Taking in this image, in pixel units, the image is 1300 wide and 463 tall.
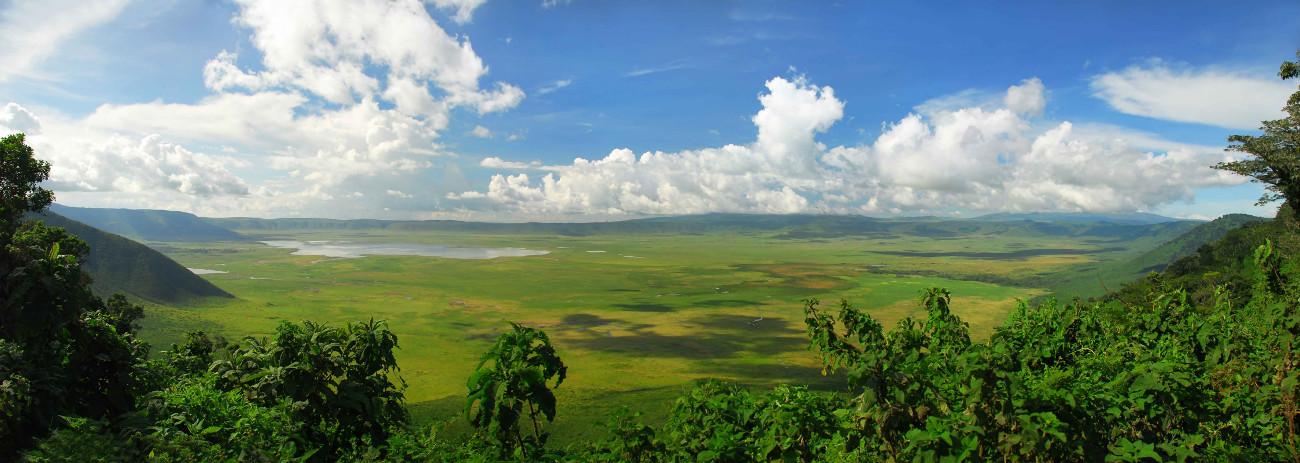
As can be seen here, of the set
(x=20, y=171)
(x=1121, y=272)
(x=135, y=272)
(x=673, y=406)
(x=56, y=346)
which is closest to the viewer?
(x=673, y=406)

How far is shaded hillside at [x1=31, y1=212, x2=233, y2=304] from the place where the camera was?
9812 centimetres

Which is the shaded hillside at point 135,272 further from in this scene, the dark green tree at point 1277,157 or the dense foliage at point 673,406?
the dark green tree at point 1277,157

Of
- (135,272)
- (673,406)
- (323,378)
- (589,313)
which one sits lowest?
(589,313)

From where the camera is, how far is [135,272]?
10288cm

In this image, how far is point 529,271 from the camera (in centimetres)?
18388

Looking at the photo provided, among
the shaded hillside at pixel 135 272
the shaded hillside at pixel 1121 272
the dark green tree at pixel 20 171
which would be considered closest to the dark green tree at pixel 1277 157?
the dark green tree at pixel 20 171

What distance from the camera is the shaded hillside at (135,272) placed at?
322 feet

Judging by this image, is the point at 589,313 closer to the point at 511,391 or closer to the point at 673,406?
the point at 673,406

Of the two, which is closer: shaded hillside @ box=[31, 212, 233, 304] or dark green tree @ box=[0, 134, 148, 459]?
dark green tree @ box=[0, 134, 148, 459]

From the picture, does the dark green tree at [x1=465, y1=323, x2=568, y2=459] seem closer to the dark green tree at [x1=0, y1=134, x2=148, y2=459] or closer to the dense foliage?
the dense foliage

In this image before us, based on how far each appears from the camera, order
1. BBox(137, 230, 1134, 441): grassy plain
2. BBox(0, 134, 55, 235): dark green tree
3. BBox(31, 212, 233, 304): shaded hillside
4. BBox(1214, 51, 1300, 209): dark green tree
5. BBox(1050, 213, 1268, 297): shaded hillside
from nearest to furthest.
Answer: BBox(0, 134, 55, 235): dark green tree → BBox(1214, 51, 1300, 209): dark green tree → BBox(137, 230, 1134, 441): grassy plain → BBox(31, 212, 233, 304): shaded hillside → BBox(1050, 213, 1268, 297): shaded hillside

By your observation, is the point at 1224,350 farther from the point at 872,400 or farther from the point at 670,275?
the point at 670,275

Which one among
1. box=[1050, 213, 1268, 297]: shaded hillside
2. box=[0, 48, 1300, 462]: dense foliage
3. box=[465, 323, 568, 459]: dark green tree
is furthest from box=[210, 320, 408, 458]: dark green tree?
box=[1050, 213, 1268, 297]: shaded hillside

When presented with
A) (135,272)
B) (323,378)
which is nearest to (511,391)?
(323,378)
